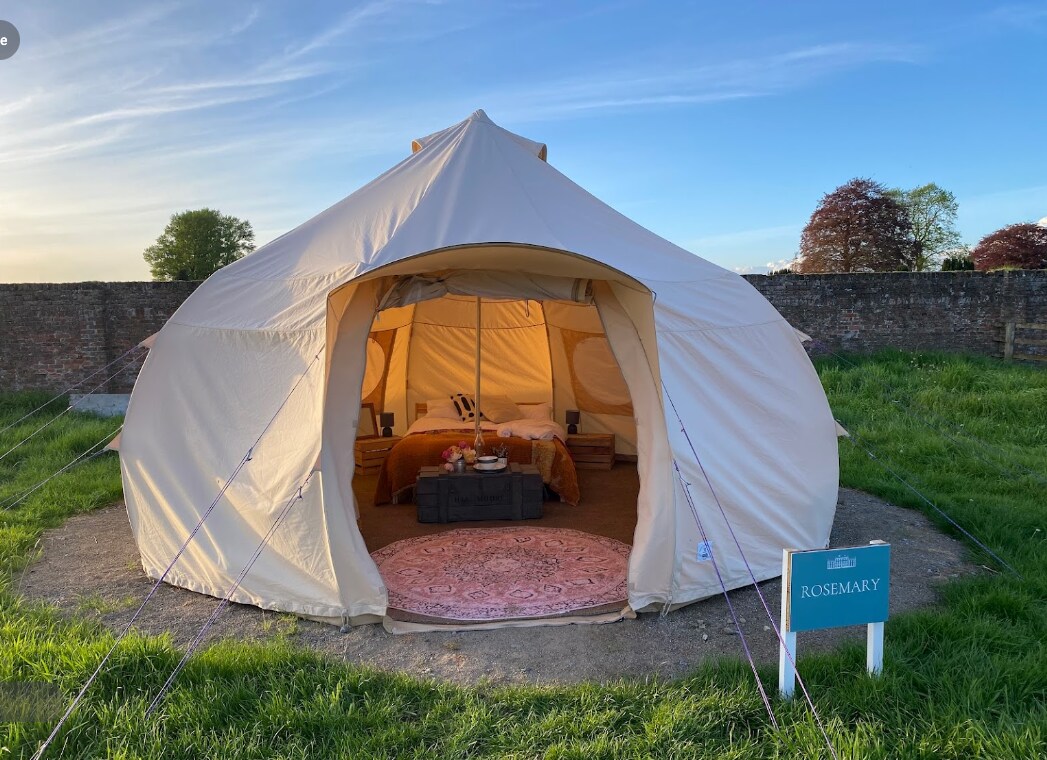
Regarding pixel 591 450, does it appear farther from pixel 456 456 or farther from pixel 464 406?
pixel 456 456

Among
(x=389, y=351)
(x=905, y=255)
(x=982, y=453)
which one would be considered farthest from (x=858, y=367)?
(x=905, y=255)

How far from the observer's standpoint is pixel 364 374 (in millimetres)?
4613

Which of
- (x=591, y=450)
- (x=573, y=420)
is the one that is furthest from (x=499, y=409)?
(x=591, y=450)

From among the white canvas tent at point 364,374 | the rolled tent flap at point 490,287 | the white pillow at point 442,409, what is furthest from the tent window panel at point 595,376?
the rolled tent flap at point 490,287

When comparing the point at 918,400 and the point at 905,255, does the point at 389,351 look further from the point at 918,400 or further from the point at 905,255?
the point at 905,255

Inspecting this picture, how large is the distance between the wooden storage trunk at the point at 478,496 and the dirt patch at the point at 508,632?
1.88m

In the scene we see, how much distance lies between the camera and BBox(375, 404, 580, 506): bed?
6.31 meters

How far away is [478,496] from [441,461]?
73cm

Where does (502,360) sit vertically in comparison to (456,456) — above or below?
above

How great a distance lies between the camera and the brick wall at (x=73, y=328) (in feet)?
32.7

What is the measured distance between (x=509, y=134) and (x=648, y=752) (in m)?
4.21

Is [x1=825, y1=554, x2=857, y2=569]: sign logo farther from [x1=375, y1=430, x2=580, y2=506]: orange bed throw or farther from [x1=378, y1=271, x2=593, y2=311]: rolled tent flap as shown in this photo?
[x1=375, y1=430, x2=580, y2=506]: orange bed throw

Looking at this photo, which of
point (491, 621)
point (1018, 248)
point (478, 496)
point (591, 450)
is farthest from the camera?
point (1018, 248)

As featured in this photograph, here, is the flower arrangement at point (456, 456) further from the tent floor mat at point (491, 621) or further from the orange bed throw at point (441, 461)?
the tent floor mat at point (491, 621)
